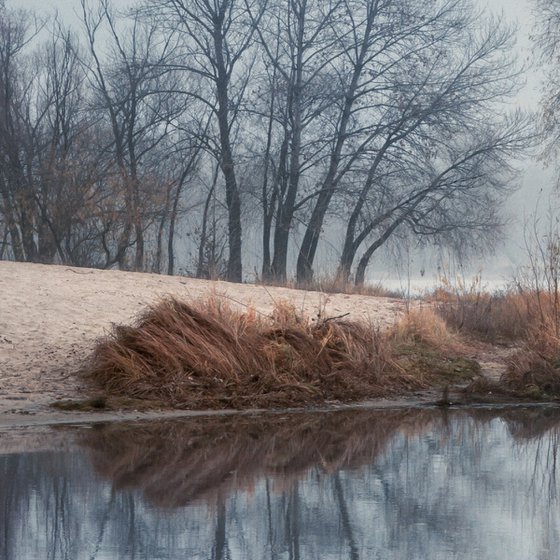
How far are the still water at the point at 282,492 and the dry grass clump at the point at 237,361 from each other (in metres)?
1.19

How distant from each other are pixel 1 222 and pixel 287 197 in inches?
Result: 323

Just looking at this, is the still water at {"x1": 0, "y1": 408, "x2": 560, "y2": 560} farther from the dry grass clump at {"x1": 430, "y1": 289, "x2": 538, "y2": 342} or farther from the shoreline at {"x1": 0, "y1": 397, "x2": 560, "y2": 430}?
the dry grass clump at {"x1": 430, "y1": 289, "x2": 538, "y2": 342}

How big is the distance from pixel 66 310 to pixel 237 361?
3.65 metres

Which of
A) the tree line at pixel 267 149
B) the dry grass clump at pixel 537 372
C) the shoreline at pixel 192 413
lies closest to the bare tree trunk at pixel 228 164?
the tree line at pixel 267 149

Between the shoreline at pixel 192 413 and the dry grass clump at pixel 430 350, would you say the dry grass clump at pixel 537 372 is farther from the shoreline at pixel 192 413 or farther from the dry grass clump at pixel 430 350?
the dry grass clump at pixel 430 350

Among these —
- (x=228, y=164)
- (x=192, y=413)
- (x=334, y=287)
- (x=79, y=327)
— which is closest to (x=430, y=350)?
(x=79, y=327)

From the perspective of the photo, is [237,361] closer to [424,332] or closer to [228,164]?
[424,332]

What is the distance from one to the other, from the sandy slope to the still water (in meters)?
1.82

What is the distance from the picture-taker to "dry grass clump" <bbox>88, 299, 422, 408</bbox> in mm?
10922

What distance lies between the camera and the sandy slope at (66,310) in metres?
11.0

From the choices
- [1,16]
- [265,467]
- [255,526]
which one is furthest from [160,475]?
[1,16]

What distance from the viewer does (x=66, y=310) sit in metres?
14.2

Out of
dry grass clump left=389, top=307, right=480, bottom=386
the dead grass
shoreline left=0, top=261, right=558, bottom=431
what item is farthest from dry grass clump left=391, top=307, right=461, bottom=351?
the dead grass

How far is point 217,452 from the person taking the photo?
8039 mm
